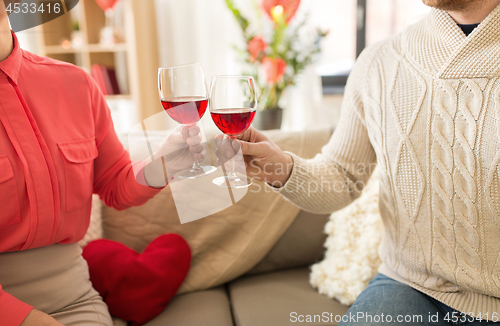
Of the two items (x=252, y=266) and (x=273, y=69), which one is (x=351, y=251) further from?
(x=273, y=69)

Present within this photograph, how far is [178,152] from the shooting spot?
2.70 feet

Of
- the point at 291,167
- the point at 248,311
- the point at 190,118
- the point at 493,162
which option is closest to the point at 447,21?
the point at 493,162

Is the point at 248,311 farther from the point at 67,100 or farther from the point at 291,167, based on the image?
the point at 67,100

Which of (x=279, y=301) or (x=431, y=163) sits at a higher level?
(x=431, y=163)

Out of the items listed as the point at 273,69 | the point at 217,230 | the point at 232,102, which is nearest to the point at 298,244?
the point at 217,230

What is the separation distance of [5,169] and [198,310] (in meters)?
0.67

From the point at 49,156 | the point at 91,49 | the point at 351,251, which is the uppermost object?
the point at 91,49

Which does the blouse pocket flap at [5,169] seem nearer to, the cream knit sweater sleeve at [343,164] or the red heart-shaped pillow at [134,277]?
the red heart-shaped pillow at [134,277]

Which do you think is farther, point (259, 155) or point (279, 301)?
point (279, 301)

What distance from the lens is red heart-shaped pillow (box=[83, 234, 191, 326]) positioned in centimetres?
108

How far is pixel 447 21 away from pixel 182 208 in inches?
30.8

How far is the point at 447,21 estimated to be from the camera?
84 centimetres

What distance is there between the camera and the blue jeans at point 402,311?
820 millimetres

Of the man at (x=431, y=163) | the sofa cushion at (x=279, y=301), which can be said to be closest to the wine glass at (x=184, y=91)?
the man at (x=431, y=163)
